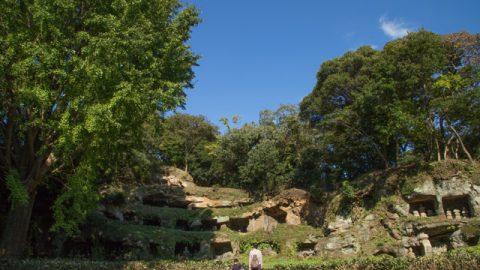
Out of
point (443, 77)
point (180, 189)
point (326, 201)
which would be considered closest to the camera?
point (443, 77)

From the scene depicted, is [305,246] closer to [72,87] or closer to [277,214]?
[277,214]

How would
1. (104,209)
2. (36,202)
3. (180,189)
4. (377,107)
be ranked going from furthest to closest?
(180,189)
(104,209)
(377,107)
(36,202)

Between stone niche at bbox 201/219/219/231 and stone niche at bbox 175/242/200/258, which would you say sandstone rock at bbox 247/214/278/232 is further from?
stone niche at bbox 175/242/200/258

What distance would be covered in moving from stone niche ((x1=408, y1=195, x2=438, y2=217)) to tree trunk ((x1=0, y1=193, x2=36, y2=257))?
2123 cm

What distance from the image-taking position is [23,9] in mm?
13602

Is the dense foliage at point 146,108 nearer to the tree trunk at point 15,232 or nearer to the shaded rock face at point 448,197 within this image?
the tree trunk at point 15,232

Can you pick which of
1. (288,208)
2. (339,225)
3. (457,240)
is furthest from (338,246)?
(288,208)

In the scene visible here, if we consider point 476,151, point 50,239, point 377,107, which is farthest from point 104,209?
point 476,151

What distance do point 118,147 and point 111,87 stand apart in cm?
452

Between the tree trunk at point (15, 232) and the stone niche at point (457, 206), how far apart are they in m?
22.0

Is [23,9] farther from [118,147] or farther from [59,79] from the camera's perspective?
[118,147]

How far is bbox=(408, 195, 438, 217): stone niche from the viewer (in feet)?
77.6

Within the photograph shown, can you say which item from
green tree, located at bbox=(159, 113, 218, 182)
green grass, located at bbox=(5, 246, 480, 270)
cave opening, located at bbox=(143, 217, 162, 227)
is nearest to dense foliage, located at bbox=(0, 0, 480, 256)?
green grass, located at bbox=(5, 246, 480, 270)

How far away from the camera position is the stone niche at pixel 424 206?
77.6 ft
